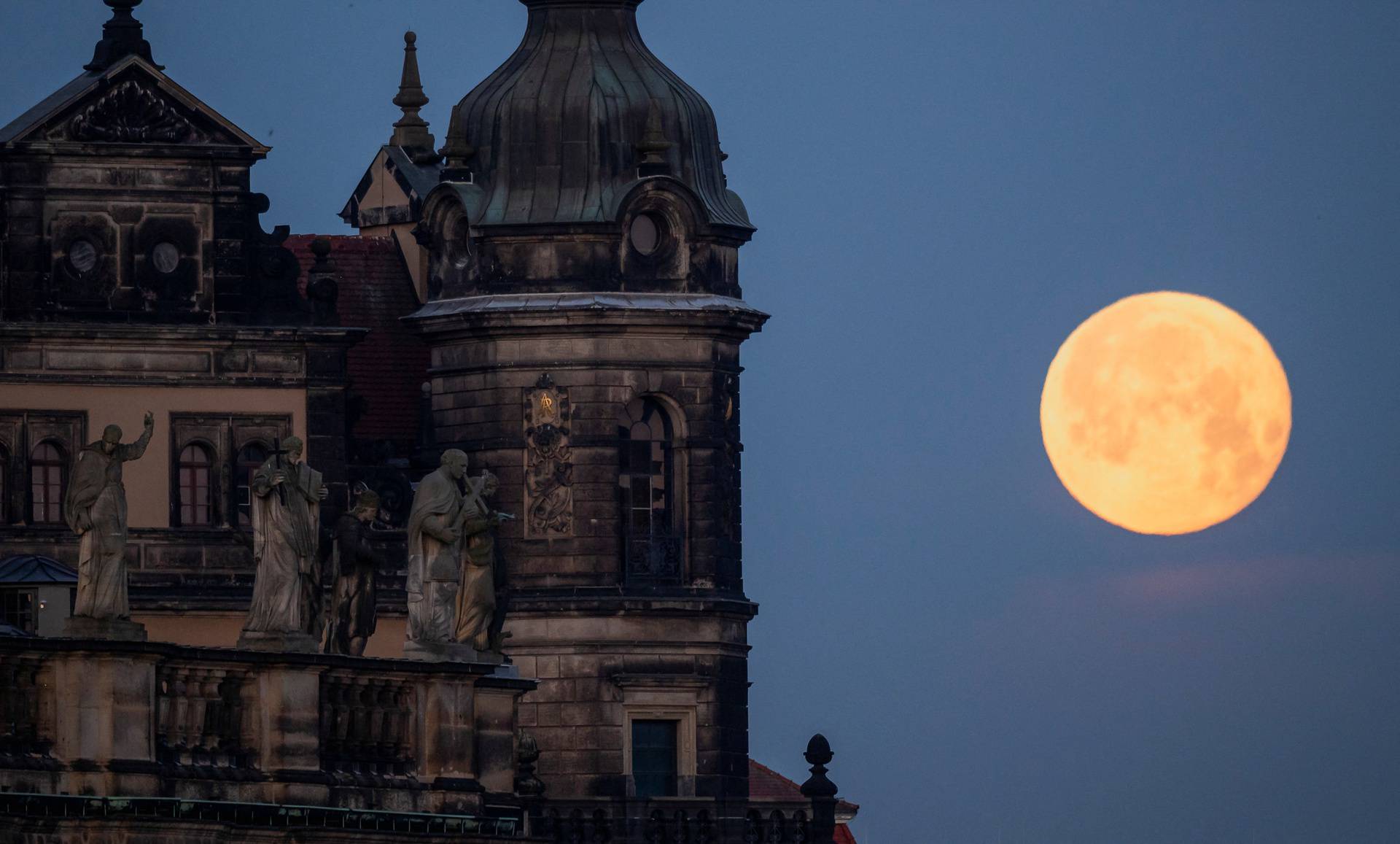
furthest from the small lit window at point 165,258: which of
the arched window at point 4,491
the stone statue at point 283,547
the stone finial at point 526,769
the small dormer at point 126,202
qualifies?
the stone statue at point 283,547

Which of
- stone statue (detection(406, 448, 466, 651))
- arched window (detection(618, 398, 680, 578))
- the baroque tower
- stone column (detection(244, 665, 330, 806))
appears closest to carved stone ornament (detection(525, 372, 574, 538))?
the baroque tower

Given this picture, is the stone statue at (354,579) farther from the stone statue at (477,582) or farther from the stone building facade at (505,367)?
the stone building facade at (505,367)

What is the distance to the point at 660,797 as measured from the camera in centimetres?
8025

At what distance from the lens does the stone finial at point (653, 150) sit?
267 feet

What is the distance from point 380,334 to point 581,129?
519cm

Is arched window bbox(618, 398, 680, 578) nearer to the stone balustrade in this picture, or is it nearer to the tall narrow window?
the tall narrow window

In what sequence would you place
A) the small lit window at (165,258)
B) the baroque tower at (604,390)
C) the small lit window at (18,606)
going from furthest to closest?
the baroque tower at (604,390)
the small lit window at (165,258)
the small lit window at (18,606)

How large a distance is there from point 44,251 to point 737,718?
13.1 meters

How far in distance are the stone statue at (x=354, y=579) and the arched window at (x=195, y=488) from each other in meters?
13.6

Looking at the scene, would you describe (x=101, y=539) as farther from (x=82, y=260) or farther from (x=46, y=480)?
(x=82, y=260)

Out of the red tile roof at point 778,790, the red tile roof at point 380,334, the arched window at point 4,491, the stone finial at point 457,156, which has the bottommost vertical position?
the red tile roof at point 778,790

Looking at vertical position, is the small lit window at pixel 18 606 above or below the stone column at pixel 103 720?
above

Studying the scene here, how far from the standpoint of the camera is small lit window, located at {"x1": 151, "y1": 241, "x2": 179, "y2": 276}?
78.1m

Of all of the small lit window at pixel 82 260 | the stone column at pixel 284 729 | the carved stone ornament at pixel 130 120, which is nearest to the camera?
the stone column at pixel 284 729
